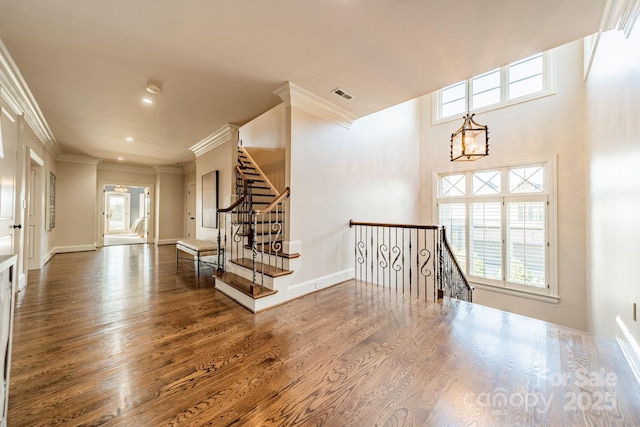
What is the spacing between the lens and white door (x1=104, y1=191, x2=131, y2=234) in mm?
12406

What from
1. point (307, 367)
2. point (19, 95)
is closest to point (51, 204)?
point (19, 95)

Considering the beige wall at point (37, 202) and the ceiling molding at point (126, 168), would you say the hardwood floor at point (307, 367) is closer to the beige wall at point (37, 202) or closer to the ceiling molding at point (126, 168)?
the beige wall at point (37, 202)

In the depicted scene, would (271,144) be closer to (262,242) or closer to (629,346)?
(262,242)

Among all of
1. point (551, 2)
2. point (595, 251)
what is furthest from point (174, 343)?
point (595, 251)

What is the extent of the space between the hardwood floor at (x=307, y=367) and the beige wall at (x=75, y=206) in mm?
4905

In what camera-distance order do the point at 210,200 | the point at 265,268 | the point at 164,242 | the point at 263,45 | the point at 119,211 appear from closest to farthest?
the point at 263,45 < the point at 265,268 < the point at 210,200 < the point at 164,242 < the point at 119,211

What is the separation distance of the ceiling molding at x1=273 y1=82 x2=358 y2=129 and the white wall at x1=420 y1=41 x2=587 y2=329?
3679mm

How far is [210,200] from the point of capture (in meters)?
5.24

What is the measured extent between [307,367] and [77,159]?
27.5 feet

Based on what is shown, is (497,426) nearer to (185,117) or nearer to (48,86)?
(185,117)

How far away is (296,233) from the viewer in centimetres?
323

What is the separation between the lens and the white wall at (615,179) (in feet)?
6.18

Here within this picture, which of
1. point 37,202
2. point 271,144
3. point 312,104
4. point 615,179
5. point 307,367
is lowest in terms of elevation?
point 307,367

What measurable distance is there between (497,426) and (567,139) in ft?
17.8
